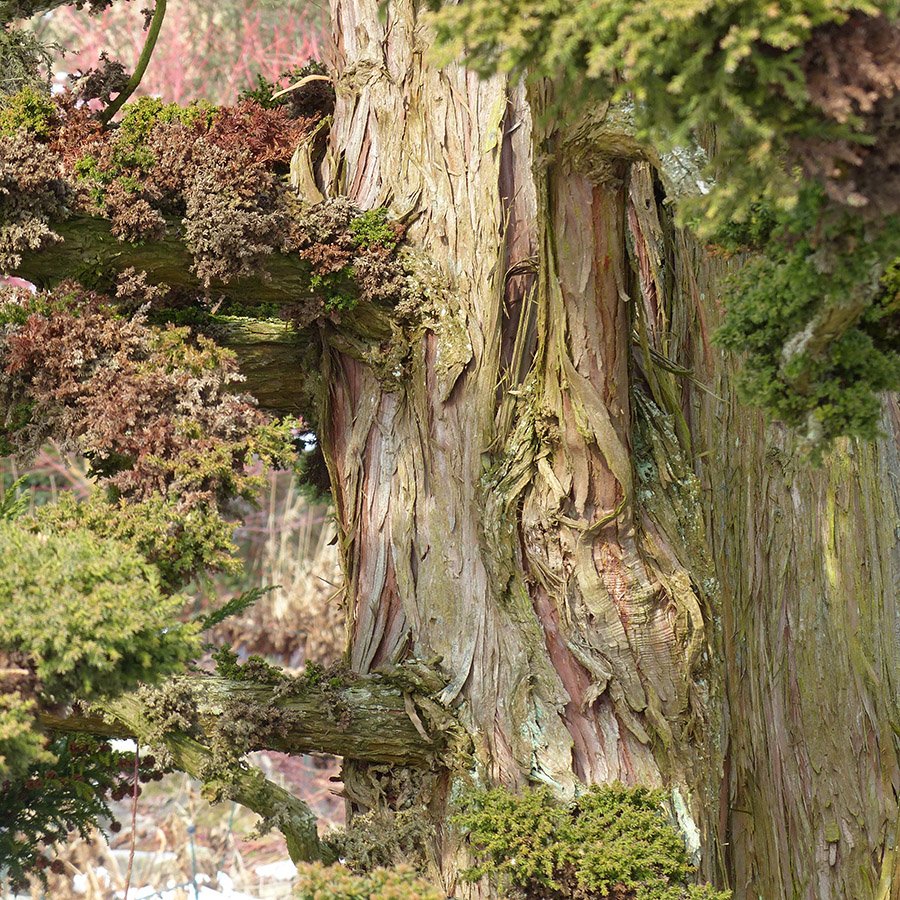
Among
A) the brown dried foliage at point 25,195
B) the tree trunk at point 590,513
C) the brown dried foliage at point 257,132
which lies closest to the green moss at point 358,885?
the tree trunk at point 590,513

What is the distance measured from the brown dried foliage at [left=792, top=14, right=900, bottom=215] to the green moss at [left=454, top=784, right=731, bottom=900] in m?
1.45

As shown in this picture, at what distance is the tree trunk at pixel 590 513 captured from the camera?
2324 mm

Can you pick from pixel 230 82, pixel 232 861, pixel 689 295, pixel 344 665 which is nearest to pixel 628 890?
pixel 344 665

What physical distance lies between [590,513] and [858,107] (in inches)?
47.2

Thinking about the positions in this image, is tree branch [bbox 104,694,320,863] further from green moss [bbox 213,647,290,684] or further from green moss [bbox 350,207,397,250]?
green moss [bbox 350,207,397,250]

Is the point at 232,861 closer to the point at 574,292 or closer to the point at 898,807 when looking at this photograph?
the point at 898,807

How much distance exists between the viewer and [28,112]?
7.79ft

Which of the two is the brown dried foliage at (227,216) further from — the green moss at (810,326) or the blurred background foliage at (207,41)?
the blurred background foliage at (207,41)

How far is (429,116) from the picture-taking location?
261 cm

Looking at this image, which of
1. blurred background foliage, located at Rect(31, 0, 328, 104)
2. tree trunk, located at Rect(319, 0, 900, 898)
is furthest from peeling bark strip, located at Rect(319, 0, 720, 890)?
blurred background foliage, located at Rect(31, 0, 328, 104)

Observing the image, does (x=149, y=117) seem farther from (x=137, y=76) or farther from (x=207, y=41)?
(x=207, y=41)

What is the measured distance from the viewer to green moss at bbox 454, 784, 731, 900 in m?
2.22

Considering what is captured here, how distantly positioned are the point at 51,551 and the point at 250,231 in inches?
34.9

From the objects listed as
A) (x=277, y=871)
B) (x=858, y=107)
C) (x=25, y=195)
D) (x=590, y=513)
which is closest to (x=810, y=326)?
(x=858, y=107)
